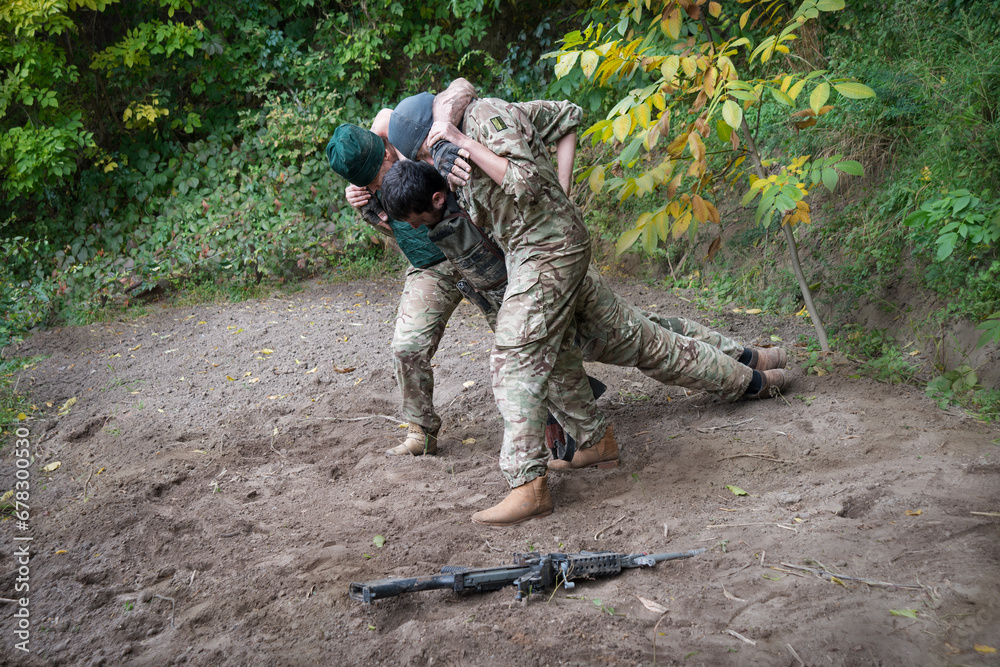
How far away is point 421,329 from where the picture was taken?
3.36 metres

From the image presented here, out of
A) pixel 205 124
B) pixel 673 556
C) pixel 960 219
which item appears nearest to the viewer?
pixel 673 556

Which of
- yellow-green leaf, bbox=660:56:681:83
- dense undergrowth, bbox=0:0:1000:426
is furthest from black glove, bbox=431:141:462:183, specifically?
dense undergrowth, bbox=0:0:1000:426

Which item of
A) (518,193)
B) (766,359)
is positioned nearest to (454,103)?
(518,193)

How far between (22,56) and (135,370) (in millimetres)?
4538

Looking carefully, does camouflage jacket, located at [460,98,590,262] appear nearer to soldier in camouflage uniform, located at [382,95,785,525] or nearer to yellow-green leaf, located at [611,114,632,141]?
soldier in camouflage uniform, located at [382,95,785,525]

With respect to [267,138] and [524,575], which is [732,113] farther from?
[267,138]

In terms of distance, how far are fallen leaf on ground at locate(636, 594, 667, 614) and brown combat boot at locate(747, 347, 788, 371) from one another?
6.28ft

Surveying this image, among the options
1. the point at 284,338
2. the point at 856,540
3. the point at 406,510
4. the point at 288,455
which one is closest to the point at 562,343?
the point at 406,510

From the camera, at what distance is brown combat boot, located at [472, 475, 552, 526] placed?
2734mm

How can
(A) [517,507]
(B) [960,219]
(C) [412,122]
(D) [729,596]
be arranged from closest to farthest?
(D) [729,596] < (A) [517,507] < (C) [412,122] < (B) [960,219]

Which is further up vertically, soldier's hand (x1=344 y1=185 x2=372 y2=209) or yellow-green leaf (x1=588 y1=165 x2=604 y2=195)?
yellow-green leaf (x1=588 y1=165 x2=604 y2=195)

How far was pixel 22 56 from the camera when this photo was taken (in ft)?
23.6

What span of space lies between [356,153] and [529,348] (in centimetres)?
120

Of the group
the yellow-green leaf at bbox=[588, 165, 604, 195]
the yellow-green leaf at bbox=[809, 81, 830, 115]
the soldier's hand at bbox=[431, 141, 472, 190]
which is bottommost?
the yellow-green leaf at bbox=[588, 165, 604, 195]
